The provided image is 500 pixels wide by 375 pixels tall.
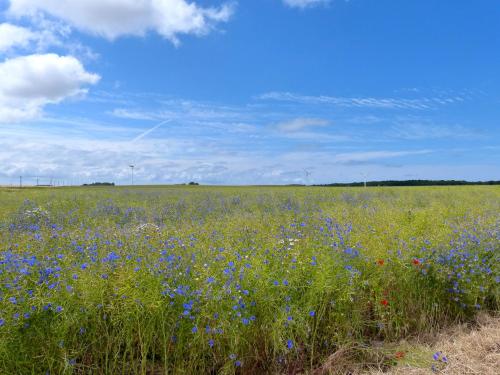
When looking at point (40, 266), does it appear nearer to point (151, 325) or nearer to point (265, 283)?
point (151, 325)

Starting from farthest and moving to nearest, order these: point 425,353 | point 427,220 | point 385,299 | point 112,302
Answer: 1. point 427,220
2. point 385,299
3. point 425,353
4. point 112,302

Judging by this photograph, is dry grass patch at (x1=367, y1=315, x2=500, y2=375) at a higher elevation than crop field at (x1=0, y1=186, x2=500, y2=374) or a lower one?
lower

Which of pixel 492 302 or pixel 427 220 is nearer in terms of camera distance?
pixel 492 302

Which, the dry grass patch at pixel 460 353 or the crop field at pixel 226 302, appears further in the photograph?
the dry grass patch at pixel 460 353

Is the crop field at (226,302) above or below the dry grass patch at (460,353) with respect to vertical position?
above

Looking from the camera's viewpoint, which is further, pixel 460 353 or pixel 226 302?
pixel 460 353

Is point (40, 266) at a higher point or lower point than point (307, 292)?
higher

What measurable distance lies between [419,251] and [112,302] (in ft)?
15.0

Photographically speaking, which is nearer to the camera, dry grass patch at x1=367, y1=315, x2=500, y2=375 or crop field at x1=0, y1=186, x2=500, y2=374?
crop field at x1=0, y1=186, x2=500, y2=374

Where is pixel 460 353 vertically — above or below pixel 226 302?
below

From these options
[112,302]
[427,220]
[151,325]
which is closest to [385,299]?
[151,325]

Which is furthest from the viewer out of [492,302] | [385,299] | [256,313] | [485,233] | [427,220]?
[427,220]

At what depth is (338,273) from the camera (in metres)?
4.54

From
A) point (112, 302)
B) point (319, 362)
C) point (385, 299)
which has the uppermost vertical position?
point (112, 302)
